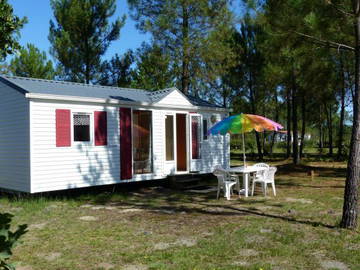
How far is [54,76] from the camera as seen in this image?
19375 millimetres

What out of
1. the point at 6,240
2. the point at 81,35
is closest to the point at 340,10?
the point at 6,240

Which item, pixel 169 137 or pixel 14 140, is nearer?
pixel 14 140

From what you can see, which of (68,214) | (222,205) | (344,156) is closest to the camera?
(68,214)

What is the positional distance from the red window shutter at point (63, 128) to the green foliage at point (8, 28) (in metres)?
7.21

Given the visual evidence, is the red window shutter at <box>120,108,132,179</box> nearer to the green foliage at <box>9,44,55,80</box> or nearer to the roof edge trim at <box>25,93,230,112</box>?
the roof edge trim at <box>25,93,230,112</box>

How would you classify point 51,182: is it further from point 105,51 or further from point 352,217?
point 105,51

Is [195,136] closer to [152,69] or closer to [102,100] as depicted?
[102,100]

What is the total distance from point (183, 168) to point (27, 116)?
18.5ft

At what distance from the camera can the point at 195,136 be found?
1245 cm

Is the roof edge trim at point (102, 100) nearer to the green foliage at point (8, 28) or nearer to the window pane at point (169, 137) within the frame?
the window pane at point (169, 137)

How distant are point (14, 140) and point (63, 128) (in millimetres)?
1383

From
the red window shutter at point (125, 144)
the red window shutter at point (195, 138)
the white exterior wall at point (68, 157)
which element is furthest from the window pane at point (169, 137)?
the white exterior wall at point (68, 157)

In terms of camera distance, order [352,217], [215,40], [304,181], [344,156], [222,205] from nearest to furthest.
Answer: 1. [352,217]
2. [222,205]
3. [304,181]
4. [215,40]
5. [344,156]

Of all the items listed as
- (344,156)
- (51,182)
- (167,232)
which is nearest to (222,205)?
(167,232)
